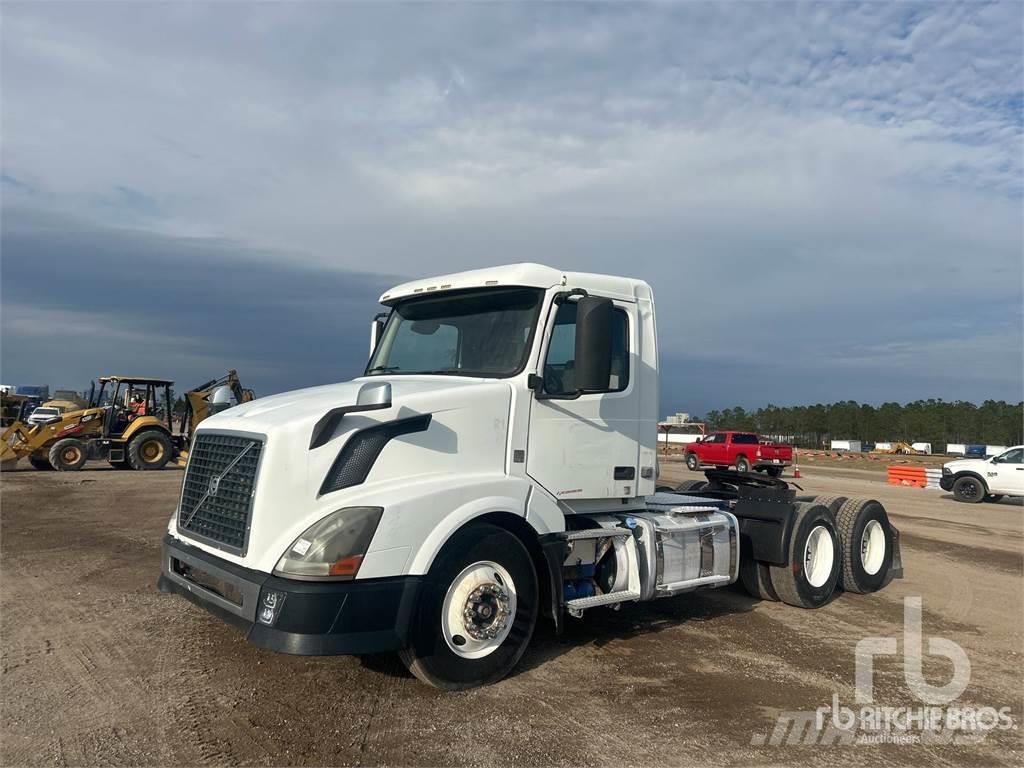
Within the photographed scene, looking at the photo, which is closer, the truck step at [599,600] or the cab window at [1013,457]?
the truck step at [599,600]

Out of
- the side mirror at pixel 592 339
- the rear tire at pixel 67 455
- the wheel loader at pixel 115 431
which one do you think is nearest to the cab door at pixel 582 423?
A: the side mirror at pixel 592 339

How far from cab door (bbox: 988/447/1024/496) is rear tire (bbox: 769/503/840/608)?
14294 millimetres

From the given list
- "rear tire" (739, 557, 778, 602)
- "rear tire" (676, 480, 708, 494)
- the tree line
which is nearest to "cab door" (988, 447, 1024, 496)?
"rear tire" (676, 480, 708, 494)

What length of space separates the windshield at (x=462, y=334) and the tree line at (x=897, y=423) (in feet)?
297

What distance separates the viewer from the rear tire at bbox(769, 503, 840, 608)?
279 inches

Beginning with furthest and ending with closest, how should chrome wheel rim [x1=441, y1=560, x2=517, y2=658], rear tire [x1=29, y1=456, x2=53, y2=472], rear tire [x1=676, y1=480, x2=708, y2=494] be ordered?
rear tire [x1=29, y1=456, x2=53, y2=472]
rear tire [x1=676, y1=480, x2=708, y2=494]
chrome wheel rim [x1=441, y1=560, x2=517, y2=658]

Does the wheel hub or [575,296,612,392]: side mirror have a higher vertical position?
[575,296,612,392]: side mirror

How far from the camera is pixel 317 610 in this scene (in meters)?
4.01

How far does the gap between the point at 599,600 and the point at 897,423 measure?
110375 mm

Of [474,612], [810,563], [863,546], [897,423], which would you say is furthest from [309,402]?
[897,423]

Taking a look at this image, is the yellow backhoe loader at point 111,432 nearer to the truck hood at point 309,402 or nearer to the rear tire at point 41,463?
the rear tire at point 41,463

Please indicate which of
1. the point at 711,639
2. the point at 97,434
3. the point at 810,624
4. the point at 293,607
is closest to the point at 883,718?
the point at 711,639

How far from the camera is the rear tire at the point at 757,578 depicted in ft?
24.0

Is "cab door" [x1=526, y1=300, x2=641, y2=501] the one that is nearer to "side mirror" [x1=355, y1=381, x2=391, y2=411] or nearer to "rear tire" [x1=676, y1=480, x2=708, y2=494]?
"side mirror" [x1=355, y1=381, x2=391, y2=411]
